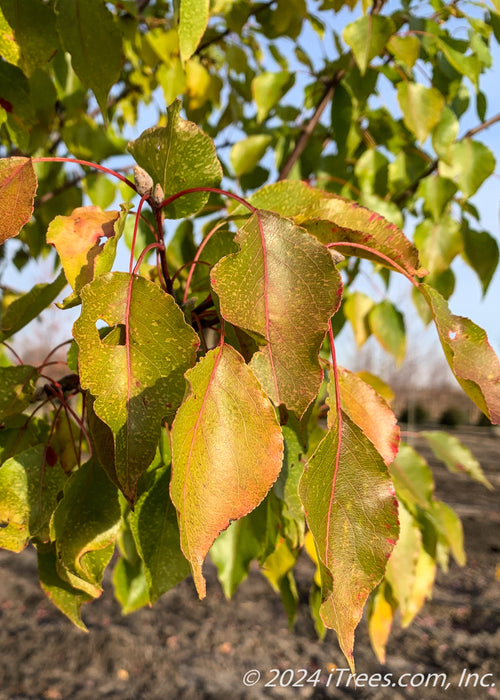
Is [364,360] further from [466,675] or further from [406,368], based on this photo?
[466,675]

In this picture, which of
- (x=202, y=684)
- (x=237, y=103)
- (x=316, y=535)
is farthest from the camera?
(x=202, y=684)

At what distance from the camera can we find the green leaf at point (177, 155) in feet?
1.67

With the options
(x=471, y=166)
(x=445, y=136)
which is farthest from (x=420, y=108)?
(x=471, y=166)

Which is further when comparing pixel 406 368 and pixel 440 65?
pixel 406 368

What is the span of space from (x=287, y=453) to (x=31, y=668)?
3103 mm

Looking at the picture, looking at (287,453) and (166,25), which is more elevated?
(166,25)

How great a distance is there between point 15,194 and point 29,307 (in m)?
0.18

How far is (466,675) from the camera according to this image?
10.2 feet

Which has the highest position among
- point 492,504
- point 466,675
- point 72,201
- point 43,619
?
point 72,201

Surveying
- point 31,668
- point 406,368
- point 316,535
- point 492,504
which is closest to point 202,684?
point 31,668

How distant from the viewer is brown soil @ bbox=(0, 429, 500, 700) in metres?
2.95

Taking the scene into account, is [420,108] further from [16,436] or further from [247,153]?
[16,436]

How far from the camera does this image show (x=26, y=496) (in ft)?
1.85

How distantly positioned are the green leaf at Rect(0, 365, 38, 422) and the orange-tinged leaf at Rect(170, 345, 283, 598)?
30 centimetres
